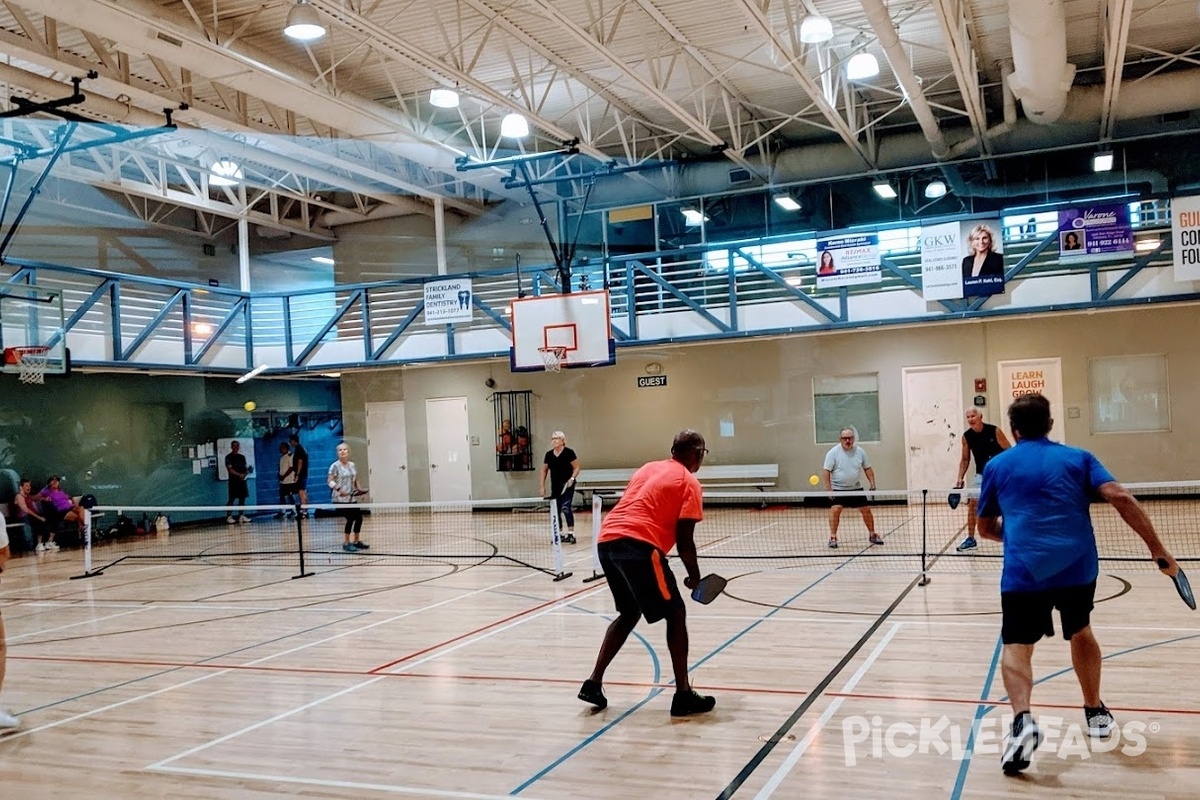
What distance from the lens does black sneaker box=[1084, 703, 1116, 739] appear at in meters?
5.43

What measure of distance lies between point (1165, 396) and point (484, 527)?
1356cm

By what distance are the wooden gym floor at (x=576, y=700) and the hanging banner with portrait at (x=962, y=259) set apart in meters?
8.33

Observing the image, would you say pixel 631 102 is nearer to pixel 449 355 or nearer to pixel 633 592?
pixel 449 355

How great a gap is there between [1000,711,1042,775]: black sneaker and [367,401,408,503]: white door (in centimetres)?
2095

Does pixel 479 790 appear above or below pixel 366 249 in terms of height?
below

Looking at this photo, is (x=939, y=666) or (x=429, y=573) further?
(x=429, y=573)

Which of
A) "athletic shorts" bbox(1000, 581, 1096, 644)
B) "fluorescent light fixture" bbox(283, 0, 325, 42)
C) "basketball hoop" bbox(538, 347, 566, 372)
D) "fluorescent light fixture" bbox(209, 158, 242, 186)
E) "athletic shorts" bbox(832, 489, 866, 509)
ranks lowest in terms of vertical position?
"athletic shorts" bbox(832, 489, 866, 509)

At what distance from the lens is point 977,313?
18641 mm

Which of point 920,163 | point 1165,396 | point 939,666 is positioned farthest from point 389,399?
point 939,666

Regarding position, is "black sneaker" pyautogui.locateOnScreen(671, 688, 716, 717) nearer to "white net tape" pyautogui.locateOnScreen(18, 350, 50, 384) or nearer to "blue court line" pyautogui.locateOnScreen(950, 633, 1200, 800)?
"blue court line" pyautogui.locateOnScreen(950, 633, 1200, 800)

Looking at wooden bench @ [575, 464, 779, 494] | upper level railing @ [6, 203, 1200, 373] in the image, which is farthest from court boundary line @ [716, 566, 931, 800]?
wooden bench @ [575, 464, 779, 494]

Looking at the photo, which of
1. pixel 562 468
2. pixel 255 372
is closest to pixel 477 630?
pixel 562 468

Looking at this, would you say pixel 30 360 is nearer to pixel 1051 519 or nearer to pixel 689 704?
pixel 689 704

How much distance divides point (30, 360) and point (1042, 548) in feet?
57.8
